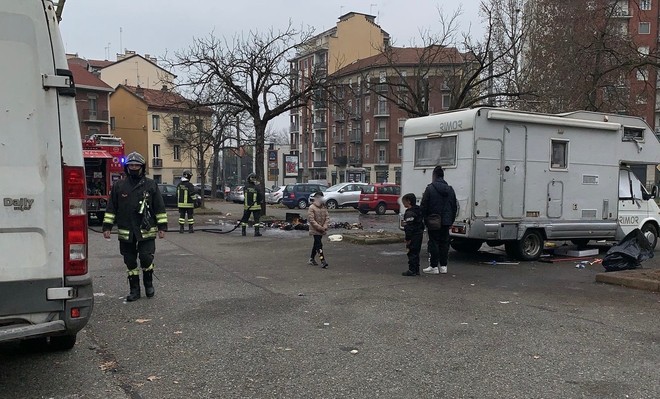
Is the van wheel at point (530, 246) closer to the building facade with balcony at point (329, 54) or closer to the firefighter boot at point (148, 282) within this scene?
the firefighter boot at point (148, 282)

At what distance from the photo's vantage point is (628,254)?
9.67 meters

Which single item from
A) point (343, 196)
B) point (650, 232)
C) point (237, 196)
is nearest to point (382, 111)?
point (237, 196)

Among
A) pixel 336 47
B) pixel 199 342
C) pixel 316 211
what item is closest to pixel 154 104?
pixel 336 47

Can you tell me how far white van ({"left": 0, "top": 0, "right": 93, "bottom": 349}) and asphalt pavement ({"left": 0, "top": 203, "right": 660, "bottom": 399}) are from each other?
80 cm

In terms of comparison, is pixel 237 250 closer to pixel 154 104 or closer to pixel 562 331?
pixel 562 331

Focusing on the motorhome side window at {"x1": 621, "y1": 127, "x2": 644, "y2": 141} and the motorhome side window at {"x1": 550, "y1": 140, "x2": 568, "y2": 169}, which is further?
the motorhome side window at {"x1": 621, "y1": 127, "x2": 644, "y2": 141}

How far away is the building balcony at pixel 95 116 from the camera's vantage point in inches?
2288

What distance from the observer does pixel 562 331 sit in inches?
235

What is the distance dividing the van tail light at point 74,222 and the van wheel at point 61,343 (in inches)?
55.2

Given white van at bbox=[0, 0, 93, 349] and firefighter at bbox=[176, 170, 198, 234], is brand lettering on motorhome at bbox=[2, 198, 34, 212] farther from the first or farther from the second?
firefighter at bbox=[176, 170, 198, 234]

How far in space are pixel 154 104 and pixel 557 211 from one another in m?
58.7

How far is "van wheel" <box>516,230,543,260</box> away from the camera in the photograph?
11.2 m

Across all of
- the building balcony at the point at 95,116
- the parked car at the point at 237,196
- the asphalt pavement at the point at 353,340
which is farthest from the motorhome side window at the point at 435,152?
the building balcony at the point at 95,116

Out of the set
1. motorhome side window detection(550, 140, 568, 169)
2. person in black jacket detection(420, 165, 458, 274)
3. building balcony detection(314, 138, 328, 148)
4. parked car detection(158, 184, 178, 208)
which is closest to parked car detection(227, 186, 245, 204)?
parked car detection(158, 184, 178, 208)
